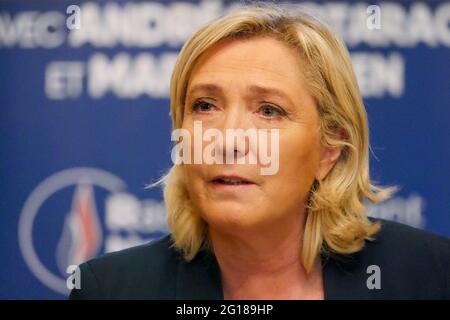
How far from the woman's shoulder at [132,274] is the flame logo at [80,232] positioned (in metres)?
0.40

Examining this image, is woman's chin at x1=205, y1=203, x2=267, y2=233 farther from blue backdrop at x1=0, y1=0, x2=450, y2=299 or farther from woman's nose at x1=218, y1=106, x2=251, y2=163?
blue backdrop at x1=0, y1=0, x2=450, y2=299

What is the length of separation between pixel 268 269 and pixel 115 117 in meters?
0.78

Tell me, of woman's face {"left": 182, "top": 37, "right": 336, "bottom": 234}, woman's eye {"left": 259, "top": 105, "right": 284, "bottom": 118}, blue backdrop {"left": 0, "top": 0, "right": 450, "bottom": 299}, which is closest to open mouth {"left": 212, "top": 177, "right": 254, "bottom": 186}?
woman's face {"left": 182, "top": 37, "right": 336, "bottom": 234}

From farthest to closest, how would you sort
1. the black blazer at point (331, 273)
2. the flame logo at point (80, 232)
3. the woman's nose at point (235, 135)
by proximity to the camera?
the flame logo at point (80, 232)
the black blazer at point (331, 273)
the woman's nose at point (235, 135)

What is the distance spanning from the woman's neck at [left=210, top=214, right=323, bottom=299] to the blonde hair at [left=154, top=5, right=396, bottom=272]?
3 cm

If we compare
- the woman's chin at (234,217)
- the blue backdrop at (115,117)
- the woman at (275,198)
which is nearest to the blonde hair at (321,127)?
the woman at (275,198)

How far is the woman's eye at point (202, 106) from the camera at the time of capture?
1.58m

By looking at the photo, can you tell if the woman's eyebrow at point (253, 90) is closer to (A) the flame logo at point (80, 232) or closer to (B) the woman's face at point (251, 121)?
(B) the woman's face at point (251, 121)

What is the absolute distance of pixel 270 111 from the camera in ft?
5.12

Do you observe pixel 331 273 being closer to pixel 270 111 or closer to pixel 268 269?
pixel 268 269

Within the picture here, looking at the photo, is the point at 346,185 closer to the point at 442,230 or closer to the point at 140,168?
the point at 442,230

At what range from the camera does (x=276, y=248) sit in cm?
163

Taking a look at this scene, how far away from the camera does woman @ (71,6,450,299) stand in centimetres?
153

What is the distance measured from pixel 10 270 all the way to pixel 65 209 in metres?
0.25
